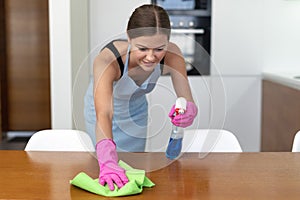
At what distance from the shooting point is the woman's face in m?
1.10

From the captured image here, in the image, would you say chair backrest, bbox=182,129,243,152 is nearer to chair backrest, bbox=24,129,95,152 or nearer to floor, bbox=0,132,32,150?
chair backrest, bbox=24,129,95,152

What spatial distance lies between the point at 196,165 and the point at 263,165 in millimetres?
194

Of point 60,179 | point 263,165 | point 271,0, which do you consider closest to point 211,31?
point 271,0

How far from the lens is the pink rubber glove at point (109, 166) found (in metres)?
1.07

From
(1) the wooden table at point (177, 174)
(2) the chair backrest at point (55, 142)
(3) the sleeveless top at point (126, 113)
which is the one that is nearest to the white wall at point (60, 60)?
(2) the chair backrest at point (55, 142)

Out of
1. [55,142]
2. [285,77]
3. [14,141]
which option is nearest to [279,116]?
[285,77]

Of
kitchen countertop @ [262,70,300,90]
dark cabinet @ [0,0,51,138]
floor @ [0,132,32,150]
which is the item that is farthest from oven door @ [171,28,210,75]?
dark cabinet @ [0,0,51,138]

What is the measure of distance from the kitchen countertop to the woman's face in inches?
53.3

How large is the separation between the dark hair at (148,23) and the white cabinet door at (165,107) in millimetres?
186

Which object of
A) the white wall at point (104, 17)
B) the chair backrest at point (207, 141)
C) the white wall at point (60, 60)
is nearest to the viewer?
the chair backrest at point (207, 141)

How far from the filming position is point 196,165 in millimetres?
1307

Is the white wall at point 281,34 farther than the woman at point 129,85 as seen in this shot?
Yes

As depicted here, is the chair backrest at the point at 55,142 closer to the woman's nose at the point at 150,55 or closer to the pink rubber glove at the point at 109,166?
the pink rubber glove at the point at 109,166

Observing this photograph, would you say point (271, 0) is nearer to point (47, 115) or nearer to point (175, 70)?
point (175, 70)
